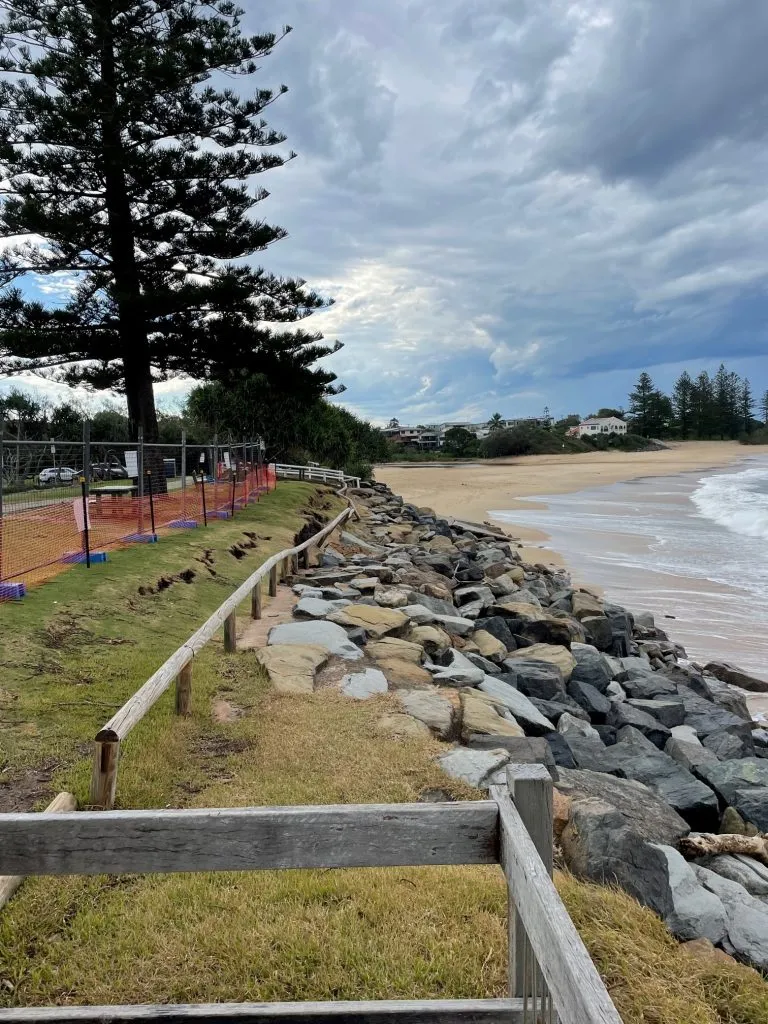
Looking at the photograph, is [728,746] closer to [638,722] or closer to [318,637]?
[638,722]

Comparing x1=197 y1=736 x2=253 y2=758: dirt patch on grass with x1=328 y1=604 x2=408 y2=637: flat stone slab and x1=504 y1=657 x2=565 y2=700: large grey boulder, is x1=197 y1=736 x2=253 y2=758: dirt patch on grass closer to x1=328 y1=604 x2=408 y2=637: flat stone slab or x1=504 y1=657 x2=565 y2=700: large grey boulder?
x1=328 y1=604 x2=408 y2=637: flat stone slab

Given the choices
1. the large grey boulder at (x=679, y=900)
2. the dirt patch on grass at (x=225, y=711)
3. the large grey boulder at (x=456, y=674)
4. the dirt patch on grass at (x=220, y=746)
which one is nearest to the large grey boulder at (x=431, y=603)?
the large grey boulder at (x=456, y=674)

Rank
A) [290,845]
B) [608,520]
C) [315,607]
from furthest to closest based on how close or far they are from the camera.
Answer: [608,520] → [315,607] → [290,845]

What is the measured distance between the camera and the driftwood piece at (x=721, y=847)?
4.47 metres

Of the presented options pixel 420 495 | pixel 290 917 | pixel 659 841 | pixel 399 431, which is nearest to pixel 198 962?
pixel 290 917

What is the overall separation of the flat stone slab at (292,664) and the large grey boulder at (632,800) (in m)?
2.42

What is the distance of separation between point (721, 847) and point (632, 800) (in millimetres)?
582

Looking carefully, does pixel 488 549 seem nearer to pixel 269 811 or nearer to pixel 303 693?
pixel 303 693

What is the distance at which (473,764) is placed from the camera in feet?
15.7

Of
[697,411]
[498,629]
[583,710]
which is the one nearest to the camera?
[583,710]

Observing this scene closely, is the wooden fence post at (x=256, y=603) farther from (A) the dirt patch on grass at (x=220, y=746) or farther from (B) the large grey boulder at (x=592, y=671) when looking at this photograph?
(B) the large grey boulder at (x=592, y=671)

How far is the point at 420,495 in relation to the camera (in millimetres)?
47938

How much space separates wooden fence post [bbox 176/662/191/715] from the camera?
563 cm

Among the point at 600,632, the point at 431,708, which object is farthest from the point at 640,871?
the point at 600,632
